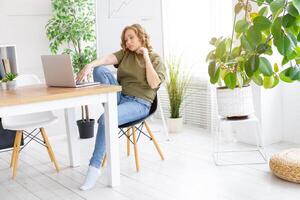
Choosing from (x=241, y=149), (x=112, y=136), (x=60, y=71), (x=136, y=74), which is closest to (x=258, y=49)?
(x=112, y=136)

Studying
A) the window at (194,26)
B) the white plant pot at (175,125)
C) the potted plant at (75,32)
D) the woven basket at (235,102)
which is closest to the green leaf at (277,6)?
the woven basket at (235,102)

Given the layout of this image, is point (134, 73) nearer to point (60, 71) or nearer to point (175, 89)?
point (60, 71)

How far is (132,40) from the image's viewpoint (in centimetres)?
369

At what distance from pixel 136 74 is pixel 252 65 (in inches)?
54.4

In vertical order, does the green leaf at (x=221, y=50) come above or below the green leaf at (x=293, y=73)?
above

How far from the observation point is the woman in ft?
11.7

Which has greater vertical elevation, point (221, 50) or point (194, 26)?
point (194, 26)

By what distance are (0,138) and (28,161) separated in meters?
0.62

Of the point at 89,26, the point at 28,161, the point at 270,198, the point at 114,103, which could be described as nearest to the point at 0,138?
the point at 28,161

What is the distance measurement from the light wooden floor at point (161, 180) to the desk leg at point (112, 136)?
0.11 m

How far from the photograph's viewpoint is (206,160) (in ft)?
12.7

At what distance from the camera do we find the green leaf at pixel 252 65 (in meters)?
2.48

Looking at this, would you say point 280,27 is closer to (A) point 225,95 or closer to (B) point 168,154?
(A) point 225,95

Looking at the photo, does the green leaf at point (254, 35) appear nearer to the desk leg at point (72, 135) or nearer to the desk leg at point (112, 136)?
the desk leg at point (112, 136)
